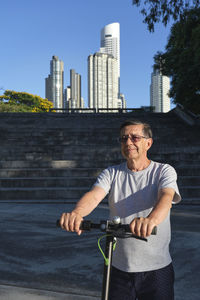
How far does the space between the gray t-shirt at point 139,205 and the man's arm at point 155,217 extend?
56mm

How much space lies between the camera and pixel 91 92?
606 feet

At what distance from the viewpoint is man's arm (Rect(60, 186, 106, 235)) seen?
1.61m

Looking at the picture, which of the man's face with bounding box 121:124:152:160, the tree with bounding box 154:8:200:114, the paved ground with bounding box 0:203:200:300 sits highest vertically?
Result: the tree with bounding box 154:8:200:114

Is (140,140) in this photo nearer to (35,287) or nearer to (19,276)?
(35,287)

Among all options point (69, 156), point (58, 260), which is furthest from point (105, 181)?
point (69, 156)

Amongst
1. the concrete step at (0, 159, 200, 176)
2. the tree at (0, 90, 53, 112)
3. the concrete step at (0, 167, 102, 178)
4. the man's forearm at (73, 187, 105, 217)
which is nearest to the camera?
the man's forearm at (73, 187, 105, 217)

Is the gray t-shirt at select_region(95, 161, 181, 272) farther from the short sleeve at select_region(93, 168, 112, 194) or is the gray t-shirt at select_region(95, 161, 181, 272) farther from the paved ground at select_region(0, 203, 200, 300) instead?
the paved ground at select_region(0, 203, 200, 300)

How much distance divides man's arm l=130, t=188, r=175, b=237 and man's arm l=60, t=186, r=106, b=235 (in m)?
0.31

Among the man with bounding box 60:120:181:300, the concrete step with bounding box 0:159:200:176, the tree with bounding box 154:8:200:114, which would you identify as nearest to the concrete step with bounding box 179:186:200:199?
the concrete step with bounding box 0:159:200:176

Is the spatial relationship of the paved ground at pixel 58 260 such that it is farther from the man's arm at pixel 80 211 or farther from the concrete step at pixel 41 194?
the concrete step at pixel 41 194

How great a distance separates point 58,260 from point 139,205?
2.60 m

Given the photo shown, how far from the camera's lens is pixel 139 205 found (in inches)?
73.0

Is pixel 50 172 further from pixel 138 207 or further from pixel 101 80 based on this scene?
pixel 101 80

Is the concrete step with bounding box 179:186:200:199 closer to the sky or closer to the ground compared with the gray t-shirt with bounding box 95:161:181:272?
closer to the ground
